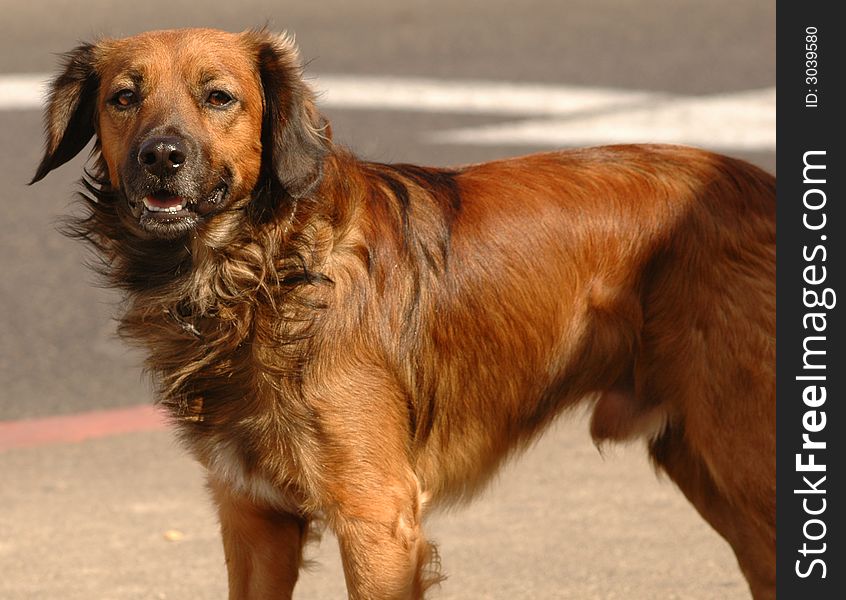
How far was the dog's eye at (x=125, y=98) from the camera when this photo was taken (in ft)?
Result: 13.7

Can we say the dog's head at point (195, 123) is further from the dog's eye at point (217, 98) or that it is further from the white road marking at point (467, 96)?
the white road marking at point (467, 96)

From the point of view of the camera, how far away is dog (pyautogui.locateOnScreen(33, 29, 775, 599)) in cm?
411

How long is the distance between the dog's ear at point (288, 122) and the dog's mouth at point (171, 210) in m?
0.21

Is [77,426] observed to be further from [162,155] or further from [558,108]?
[558,108]

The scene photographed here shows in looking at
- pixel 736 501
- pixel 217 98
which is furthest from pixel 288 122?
pixel 736 501

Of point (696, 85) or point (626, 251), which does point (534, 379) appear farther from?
point (696, 85)

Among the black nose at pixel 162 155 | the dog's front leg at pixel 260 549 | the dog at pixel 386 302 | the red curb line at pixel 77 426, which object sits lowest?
the dog's front leg at pixel 260 549

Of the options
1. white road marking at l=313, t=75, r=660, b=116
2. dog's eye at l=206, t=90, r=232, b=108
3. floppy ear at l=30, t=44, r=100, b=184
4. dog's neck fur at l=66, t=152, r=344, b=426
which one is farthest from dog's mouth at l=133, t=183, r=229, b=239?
white road marking at l=313, t=75, r=660, b=116

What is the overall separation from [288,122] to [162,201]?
43 centimetres

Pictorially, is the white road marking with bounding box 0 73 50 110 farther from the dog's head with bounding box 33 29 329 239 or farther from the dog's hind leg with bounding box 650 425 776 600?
the dog's hind leg with bounding box 650 425 776 600

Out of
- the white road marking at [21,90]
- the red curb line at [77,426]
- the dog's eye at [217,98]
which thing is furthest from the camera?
the white road marking at [21,90]

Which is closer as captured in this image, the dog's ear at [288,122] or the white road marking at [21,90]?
the dog's ear at [288,122]

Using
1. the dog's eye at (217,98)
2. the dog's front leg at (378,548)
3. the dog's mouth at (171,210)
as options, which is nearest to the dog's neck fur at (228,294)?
the dog's mouth at (171,210)

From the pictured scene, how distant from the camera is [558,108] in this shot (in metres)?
10.8
